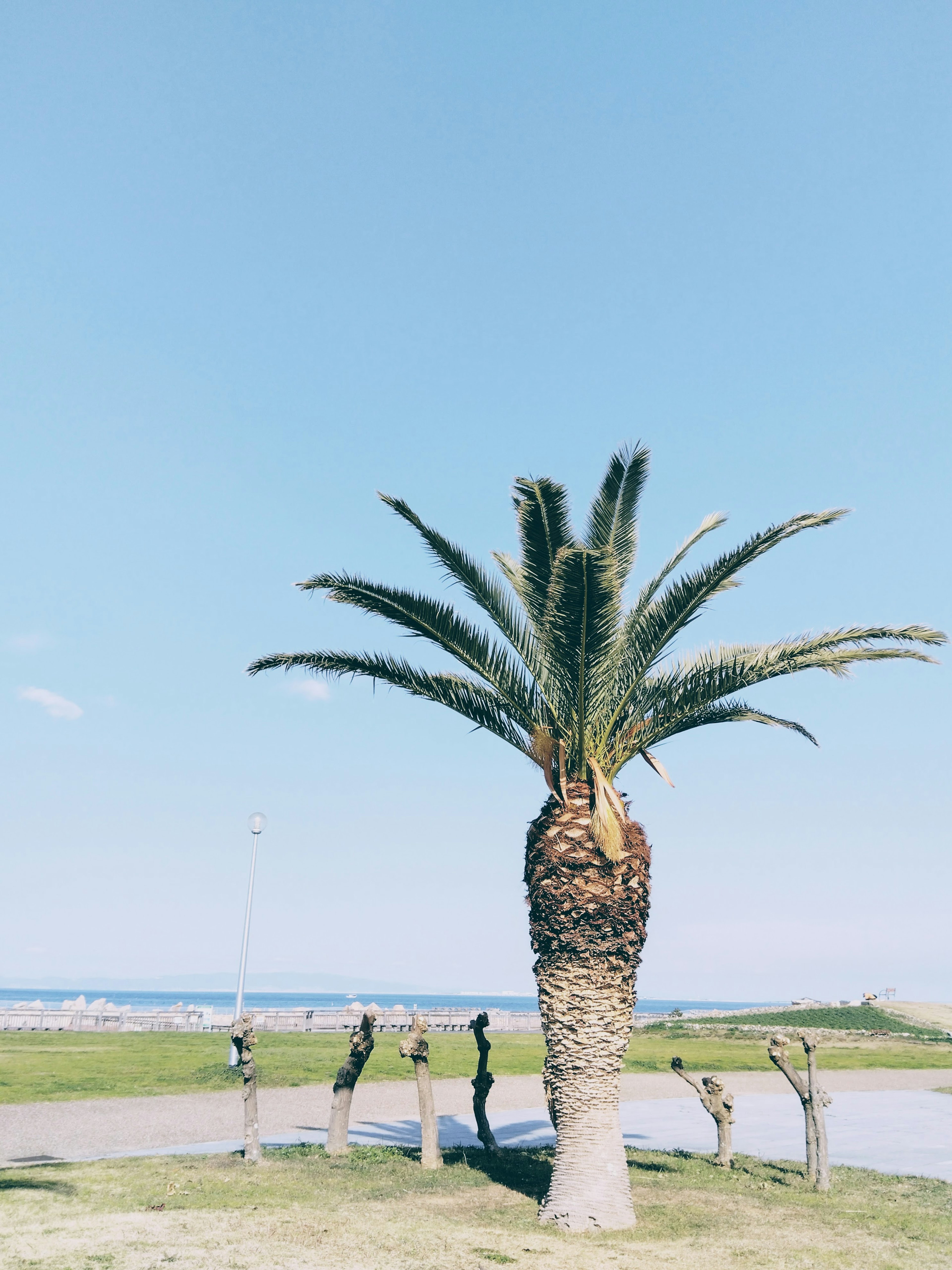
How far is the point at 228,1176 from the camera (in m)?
11.1

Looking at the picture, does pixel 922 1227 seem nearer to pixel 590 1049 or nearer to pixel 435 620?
pixel 590 1049

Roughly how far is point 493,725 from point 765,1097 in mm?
16010

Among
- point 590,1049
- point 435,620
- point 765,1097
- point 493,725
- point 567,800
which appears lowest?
point 765,1097

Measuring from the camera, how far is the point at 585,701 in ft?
33.2

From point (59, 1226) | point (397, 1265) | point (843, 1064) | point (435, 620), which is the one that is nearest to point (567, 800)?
point (435, 620)

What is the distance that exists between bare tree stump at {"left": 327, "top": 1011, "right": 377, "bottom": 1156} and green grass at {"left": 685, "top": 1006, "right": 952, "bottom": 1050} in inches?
1143

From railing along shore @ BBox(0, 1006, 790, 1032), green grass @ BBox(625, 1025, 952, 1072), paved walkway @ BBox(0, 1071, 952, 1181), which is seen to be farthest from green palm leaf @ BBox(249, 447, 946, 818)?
railing along shore @ BBox(0, 1006, 790, 1032)

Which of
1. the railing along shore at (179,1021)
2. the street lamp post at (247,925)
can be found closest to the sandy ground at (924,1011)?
the railing along shore at (179,1021)

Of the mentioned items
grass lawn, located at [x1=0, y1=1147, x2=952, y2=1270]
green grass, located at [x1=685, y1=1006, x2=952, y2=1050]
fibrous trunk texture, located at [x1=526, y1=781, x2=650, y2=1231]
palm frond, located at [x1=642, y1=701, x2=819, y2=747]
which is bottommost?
grass lawn, located at [x1=0, y1=1147, x2=952, y2=1270]

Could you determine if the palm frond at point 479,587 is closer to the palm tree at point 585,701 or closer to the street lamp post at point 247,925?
the palm tree at point 585,701

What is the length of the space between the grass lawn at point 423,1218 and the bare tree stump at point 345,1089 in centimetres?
25

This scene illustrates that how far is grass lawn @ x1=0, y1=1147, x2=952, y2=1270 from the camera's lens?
8.03 m

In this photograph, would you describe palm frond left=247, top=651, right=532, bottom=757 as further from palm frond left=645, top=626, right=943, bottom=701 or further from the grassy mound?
the grassy mound

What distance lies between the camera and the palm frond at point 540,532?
33.7 feet
